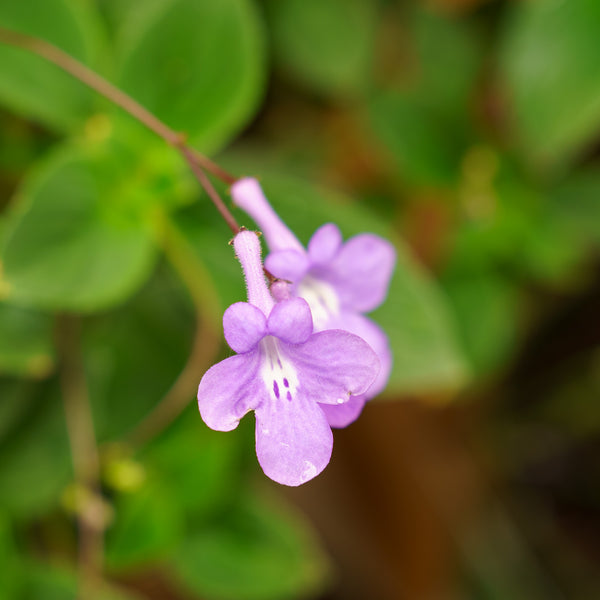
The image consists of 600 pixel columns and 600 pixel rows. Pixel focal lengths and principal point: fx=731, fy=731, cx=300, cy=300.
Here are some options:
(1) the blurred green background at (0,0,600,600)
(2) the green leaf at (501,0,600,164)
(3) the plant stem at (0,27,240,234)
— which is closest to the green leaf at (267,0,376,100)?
(1) the blurred green background at (0,0,600,600)

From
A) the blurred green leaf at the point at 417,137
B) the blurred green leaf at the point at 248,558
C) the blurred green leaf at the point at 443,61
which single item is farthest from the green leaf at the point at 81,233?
the blurred green leaf at the point at 443,61

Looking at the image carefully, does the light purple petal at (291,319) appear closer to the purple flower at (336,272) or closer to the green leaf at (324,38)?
the purple flower at (336,272)

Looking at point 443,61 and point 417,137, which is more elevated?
point 443,61

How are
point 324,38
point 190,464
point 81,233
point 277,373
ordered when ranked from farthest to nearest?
point 324,38, point 190,464, point 81,233, point 277,373

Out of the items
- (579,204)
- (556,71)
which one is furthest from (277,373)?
(579,204)

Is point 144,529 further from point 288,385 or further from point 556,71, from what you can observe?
point 556,71

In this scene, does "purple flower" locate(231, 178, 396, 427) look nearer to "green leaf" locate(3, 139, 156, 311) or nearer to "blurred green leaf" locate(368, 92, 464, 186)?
"green leaf" locate(3, 139, 156, 311)
